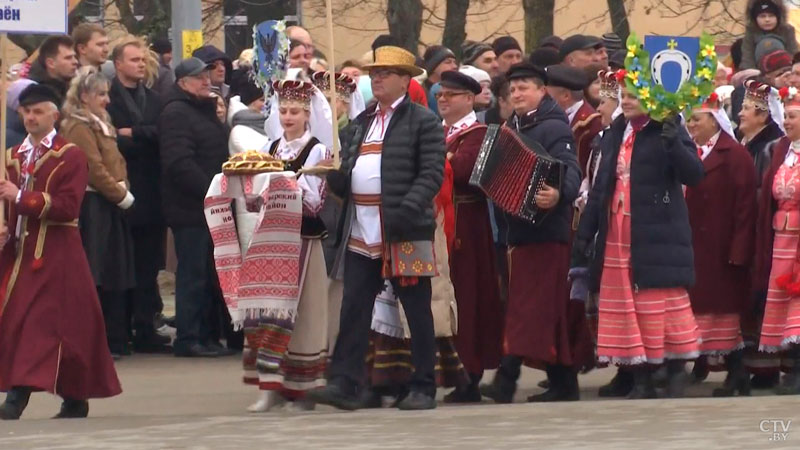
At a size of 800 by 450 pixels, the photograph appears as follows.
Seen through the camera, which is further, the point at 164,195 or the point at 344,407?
the point at 164,195

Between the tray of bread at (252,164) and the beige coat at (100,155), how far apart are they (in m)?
2.76

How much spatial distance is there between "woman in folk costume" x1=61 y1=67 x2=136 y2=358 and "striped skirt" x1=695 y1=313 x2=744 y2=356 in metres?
4.13

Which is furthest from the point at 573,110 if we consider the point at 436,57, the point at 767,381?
the point at 436,57

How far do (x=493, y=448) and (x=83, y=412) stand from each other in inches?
114

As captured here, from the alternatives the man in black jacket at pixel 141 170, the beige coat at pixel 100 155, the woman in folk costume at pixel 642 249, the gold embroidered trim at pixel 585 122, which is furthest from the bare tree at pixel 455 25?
the woman in folk costume at pixel 642 249

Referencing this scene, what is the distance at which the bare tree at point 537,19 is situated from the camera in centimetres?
2291

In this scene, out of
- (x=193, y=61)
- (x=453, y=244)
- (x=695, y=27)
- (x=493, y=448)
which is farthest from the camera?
(x=695, y=27)

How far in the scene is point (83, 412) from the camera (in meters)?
10.9

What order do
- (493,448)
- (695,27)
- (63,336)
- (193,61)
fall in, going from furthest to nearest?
1. (695,27)
2. (193,61)
3. (63,336)
4. (493,448)

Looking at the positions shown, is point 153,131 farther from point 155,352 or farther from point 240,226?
point 240,226

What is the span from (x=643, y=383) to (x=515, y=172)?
4.60ft

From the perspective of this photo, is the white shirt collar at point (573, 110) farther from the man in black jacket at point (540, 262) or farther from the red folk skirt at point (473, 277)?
the red folk skirt at point (473, 277)

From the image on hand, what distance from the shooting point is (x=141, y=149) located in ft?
46.9

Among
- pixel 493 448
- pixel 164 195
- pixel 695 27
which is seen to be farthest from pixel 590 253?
pixel 695 27
